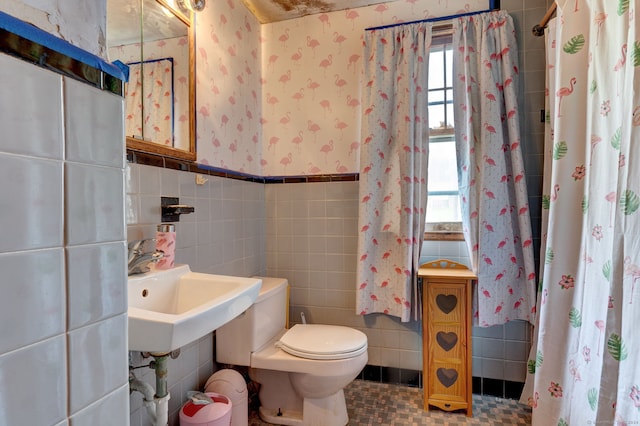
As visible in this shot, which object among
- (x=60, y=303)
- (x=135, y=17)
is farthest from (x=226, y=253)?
(x=60, y=303)

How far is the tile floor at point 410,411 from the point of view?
5.83 feet

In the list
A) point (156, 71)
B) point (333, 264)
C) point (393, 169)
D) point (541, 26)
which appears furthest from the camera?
point (333, 264)

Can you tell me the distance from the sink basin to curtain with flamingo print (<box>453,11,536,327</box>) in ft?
4.31

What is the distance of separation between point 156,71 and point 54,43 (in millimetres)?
1170

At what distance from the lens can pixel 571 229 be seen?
136 cm

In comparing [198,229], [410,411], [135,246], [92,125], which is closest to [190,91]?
[198,229]

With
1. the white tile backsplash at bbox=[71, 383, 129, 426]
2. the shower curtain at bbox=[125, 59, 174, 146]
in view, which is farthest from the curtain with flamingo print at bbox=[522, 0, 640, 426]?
the shower curtain at bbox=[125, 59, 174, 146]

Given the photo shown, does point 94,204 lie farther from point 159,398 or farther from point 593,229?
point 593,229

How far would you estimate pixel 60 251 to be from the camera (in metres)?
0.41

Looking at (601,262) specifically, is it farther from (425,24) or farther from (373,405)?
(425,24)

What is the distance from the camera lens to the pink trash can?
4.35 feet

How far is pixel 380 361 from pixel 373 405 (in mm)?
296

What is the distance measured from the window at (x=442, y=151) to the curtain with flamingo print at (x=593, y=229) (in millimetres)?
A: 597

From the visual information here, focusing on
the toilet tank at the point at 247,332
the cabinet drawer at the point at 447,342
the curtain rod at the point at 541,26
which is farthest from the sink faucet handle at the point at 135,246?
the curtain rod at the point at 541,26
